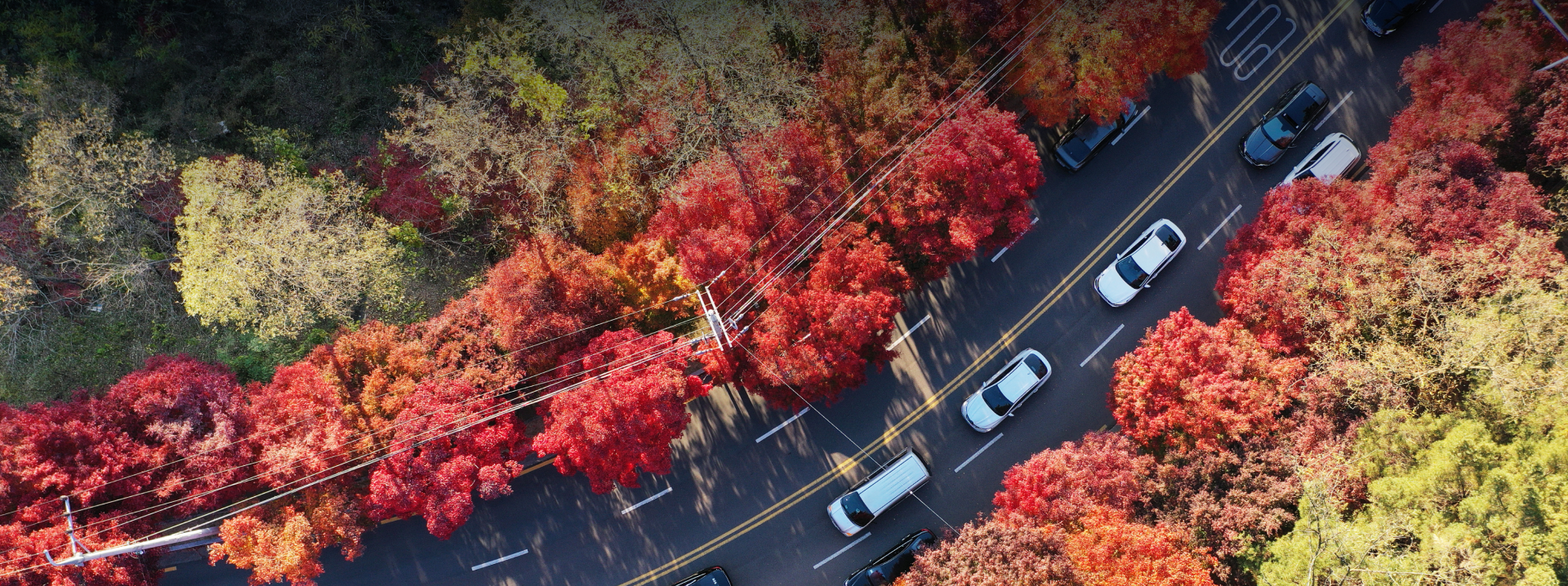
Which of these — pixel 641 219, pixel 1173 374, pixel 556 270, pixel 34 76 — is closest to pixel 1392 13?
pixel 1173 374

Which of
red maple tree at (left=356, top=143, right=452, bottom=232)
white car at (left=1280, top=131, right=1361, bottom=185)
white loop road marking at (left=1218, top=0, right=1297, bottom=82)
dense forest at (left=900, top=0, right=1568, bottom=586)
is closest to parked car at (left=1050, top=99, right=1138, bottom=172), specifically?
white loop road marking at (left=1218, top=0, right=1297, bottom=82)

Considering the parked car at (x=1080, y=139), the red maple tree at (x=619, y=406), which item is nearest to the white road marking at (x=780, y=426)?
the red maple tree at (x=619, y=406)

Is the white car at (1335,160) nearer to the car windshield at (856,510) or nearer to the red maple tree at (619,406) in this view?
the car windshield at (856,510)

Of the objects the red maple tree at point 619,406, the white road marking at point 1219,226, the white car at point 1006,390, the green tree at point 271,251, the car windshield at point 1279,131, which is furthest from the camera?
the white road marking at point 1219,226

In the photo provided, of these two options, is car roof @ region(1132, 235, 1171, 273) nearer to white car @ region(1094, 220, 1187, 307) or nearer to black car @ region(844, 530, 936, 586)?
white car @ region(1094, 220, 1187, 307)

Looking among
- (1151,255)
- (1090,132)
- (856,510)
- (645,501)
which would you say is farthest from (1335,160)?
(645,501)

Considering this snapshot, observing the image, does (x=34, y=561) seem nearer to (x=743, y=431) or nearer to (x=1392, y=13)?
(x=743, y=431)

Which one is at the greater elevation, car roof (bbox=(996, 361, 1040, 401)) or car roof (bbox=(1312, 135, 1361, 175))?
car roof (bbox=(1312, 135, 1361, 175))
